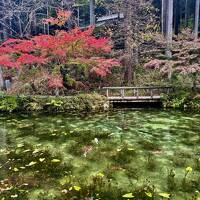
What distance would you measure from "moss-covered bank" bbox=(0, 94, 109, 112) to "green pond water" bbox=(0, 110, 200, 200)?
1938 millimetres

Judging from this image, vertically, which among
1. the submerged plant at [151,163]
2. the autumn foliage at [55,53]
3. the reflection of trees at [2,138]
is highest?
the autumn foliage at [55,53]

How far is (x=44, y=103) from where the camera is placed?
18406 mm

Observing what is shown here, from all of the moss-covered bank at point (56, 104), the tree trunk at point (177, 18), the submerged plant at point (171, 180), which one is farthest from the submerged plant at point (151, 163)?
the tree trunk at point (177, 18)

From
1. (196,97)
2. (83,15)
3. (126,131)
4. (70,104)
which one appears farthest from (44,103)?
(83,15)

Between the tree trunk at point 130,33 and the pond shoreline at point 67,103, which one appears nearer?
the pond shoreline at point 67,103

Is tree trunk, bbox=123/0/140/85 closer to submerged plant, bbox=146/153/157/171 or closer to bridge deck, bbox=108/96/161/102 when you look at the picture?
A: bridge deck, bbox=108/96/161/102

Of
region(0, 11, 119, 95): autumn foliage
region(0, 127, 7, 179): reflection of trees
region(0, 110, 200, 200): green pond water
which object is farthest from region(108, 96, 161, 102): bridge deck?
region(0, 127, 7, 179): reflection of trees

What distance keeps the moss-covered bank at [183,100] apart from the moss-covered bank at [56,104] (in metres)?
3.47

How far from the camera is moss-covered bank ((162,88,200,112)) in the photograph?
18.3m

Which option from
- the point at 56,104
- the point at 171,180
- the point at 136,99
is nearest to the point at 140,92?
the point at 136,99

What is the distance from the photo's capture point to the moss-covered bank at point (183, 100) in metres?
18.3

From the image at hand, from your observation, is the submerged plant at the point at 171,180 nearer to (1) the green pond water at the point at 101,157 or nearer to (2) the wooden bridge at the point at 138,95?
(1) the green pond water at the point at 101,157

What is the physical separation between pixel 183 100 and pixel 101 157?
945 centimetres

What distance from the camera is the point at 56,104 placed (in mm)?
18203
